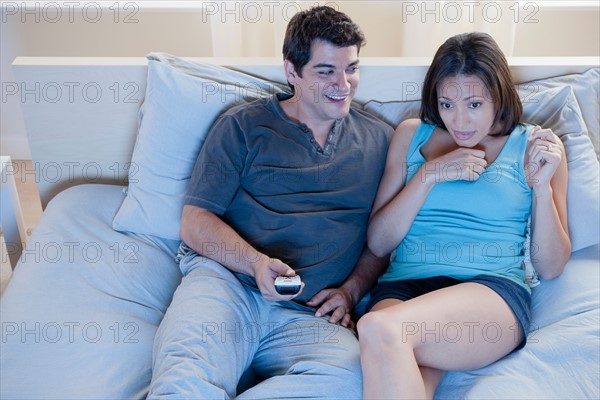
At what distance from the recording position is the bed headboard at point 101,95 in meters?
1.82

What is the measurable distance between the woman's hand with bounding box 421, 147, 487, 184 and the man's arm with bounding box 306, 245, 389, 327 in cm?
27

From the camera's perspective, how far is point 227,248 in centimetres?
152

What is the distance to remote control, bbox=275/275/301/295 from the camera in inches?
55.1

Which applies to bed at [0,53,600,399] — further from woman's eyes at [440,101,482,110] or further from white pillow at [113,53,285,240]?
woman's eyes at [440,101,482,110]

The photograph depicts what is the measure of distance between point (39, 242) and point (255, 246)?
1.75ft

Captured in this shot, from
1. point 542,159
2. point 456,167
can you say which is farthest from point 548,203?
point 456,167

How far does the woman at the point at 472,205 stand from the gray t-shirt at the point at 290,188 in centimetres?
7

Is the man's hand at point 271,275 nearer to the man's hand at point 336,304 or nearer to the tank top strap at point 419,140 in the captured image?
the man's hand at point 336,304

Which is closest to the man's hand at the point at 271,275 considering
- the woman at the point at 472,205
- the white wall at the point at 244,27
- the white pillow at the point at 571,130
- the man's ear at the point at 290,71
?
the woman at the point at 472,205

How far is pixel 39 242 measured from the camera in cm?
166

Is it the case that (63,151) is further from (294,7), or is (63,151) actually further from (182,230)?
(294,7)

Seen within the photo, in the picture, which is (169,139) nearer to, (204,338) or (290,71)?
(290,71)

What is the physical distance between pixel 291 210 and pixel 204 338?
39 cm

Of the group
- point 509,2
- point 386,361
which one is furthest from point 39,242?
point 509,2
